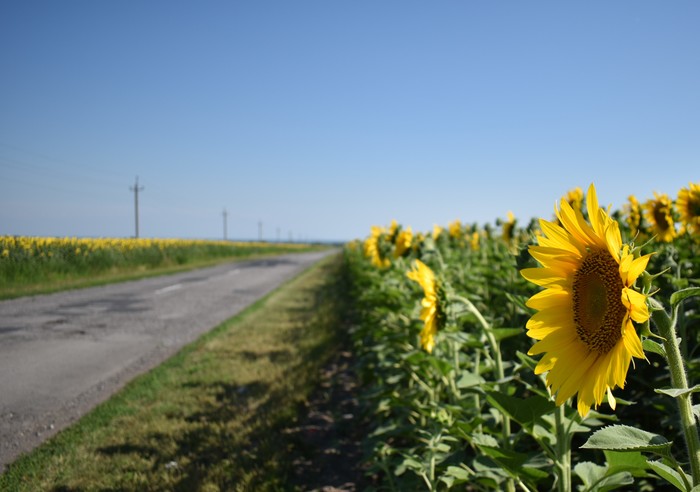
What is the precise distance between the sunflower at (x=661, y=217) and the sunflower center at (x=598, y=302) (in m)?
3.26

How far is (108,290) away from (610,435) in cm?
1185

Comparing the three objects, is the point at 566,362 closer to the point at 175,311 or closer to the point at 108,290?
the point at 175,311

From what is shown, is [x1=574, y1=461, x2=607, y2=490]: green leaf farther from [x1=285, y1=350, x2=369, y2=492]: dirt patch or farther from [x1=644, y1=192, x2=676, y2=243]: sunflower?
[x1=644, y1=192, x2=676, y2=243]: sunflower

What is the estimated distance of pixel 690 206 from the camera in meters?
3.63

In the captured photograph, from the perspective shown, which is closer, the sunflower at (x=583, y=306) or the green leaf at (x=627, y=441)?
the green leaf at (x=627, y=441)

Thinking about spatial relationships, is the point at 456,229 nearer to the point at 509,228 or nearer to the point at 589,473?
the point at 509,228

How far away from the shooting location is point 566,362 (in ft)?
4.12

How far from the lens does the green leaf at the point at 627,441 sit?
3.18 ft

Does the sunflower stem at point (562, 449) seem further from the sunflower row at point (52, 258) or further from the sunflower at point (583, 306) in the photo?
the sunflower row at point (52, 258)

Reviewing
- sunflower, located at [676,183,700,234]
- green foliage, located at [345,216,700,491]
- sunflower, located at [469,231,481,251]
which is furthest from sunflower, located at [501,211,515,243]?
sunflower, located at [676,183,700,234]

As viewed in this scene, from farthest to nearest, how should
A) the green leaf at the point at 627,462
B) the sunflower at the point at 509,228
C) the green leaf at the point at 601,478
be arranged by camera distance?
the sunflower at the point at 509,228 → the green leaf at the point at 601,478 → the green leaf at the point at 627,462

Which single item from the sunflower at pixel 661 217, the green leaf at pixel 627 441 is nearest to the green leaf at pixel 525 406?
the green leaf at pixel 627 441

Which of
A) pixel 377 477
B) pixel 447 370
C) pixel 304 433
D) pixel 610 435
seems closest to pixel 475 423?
pixel 447 370

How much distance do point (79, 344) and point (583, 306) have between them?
20.0ft
